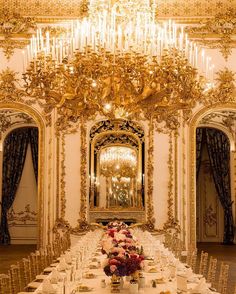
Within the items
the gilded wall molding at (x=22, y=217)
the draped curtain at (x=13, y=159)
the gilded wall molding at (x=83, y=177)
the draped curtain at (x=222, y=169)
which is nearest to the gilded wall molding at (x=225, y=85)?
the gilded wall molding at (x=83, y=177)

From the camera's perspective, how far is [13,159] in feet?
57.2

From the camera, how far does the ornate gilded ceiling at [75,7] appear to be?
41.7ft

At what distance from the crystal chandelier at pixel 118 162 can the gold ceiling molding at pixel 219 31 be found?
10.2ft

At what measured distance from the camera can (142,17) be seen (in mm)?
7355

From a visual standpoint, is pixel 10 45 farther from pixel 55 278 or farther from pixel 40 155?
pixel 55 278

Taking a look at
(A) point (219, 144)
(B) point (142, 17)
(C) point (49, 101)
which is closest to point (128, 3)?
(B) point (142, 17)

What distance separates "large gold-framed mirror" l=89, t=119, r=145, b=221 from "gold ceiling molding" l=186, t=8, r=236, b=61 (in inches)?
99.6

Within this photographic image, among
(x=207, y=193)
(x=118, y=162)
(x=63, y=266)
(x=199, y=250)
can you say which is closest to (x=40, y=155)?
(x=118, y=162)

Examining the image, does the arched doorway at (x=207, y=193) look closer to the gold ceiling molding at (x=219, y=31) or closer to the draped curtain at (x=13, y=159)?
the gold ceiling molding at (x=219, y=31)

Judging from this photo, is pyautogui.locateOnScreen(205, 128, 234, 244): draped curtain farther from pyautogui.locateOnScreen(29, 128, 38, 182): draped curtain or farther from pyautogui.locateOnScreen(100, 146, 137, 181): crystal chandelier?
pyautogui.locateOnScreen(29, 128, 38, 182): draped curtain

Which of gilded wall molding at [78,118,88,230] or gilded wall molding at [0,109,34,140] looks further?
gilded wall molding at [0,109,34,140]

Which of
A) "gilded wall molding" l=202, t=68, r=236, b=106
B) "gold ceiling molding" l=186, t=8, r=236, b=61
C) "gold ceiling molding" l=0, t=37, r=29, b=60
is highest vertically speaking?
"gold ceiling molding" l=186, t=8, r=236, b=61

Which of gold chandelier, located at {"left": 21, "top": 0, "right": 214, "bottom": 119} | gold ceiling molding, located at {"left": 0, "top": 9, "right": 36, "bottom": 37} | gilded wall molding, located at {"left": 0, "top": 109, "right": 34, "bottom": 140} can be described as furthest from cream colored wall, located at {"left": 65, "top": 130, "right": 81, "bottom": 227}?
gold chandelier, located at {"left": 21, "top": 0, "right": 214, "bottom": 119}

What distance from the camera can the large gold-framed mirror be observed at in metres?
13.1
